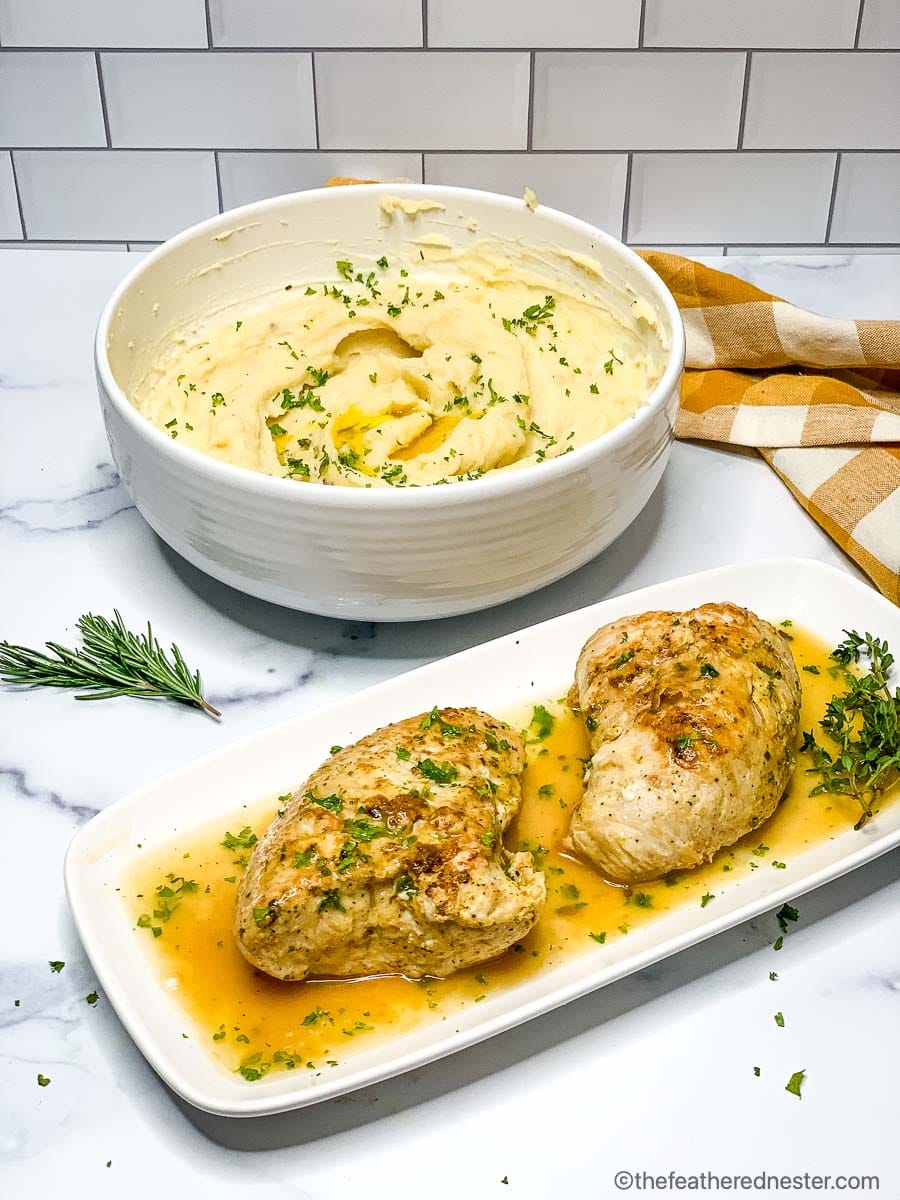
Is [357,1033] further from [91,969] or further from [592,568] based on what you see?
[592,568]


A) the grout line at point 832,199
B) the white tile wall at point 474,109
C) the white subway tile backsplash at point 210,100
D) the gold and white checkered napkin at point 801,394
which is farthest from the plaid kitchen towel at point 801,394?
the white subway tile backsplash at point 210,100

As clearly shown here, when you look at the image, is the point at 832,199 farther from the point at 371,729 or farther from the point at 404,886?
the point at 404,886

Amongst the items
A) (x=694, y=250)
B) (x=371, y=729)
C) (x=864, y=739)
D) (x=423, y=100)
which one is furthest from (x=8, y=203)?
(x=864, y=739)

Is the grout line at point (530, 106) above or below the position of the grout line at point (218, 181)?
above

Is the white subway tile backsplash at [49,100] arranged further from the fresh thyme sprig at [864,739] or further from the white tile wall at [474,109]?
the fresh thyme sprig at [864,739]

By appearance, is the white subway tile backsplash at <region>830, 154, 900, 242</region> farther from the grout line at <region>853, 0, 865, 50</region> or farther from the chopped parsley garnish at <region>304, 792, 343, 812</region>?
the chopped parsley garnish at <region>304, 792, 343, 812</region>

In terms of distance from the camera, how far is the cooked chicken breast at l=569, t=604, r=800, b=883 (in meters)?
1.17

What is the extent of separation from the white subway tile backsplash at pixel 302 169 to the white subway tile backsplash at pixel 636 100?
0.74 feet

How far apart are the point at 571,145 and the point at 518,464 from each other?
0.77 meters

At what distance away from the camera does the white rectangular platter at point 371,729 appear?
1.04m

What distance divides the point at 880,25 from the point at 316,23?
0.83 meters

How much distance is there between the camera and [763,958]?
1.19 metres

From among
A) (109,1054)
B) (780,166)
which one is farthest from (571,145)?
(109,1054)

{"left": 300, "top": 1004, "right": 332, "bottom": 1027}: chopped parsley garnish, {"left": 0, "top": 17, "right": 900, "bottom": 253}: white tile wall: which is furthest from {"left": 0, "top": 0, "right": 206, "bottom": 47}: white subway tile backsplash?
{"left": 300, "top": 1004, "right": 332, "bottom": 1027}: chopped parsley garnish
